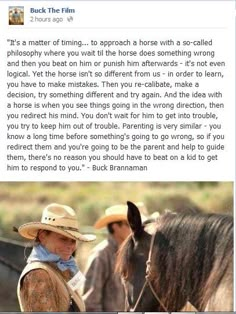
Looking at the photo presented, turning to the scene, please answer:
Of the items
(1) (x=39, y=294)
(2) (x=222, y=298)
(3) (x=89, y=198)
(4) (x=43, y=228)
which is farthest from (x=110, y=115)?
(2) (x=222, y=298)

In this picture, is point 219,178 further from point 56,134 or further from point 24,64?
point 24,64

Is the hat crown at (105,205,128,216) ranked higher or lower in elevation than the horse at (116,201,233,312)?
higher

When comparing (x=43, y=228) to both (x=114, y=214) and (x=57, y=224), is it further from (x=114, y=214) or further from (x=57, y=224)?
(x=114, y=214)

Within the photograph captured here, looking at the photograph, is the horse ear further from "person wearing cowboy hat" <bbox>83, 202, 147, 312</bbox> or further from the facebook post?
"person wearing cowboy hat" <bbox>83, 202, 147, 312</bbox>

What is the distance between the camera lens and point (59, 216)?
4.45 m

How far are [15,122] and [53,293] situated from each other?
1377 mm

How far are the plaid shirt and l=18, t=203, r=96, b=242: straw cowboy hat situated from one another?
1.68 feet

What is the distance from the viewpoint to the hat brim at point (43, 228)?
4.33 meters

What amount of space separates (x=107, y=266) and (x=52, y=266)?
94cm

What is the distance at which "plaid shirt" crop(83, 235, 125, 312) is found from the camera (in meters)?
4.90

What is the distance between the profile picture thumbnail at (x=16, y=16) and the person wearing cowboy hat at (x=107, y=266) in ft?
5.07

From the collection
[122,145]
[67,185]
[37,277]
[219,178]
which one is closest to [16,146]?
[67,185]

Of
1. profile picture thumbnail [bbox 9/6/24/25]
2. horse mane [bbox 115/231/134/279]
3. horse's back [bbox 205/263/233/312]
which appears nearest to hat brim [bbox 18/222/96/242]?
horse mane [bbox 115/231/134/279]

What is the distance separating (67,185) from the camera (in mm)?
4793
